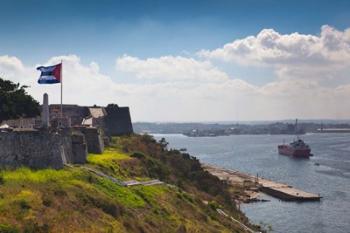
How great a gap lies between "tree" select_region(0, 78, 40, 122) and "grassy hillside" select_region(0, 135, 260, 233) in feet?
25.5

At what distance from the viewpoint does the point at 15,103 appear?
4528 cm

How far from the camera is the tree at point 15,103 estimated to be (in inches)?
1716

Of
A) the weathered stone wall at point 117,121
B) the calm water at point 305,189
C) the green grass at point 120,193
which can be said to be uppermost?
the weathered stone wall at point 117,121

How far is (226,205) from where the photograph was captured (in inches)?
2317

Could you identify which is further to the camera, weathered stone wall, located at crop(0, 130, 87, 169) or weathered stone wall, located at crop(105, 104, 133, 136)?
weathered stone wall, located at crop(105, 104, 133, 136)

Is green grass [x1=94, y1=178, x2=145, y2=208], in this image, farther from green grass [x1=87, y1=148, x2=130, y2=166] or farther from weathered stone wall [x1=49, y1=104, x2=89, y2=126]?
weathered stone wall [x1=49, y1=104, x2=89, y2=126]

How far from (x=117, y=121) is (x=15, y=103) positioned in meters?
28.7

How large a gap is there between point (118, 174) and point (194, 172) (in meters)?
27.1

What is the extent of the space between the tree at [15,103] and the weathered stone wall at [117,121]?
23010 millimetres

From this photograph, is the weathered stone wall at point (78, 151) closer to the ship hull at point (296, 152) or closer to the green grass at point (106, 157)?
the green grass at point (106, 157)

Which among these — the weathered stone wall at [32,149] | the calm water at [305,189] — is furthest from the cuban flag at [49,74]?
the calm water at [305,189]

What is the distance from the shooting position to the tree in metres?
43.6

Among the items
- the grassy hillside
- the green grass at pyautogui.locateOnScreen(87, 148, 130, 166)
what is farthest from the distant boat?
the green grass at pyautogui.locateOnScreen(87, 148, 130, 166)

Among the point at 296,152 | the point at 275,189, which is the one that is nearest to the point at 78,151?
the point at 275,189
